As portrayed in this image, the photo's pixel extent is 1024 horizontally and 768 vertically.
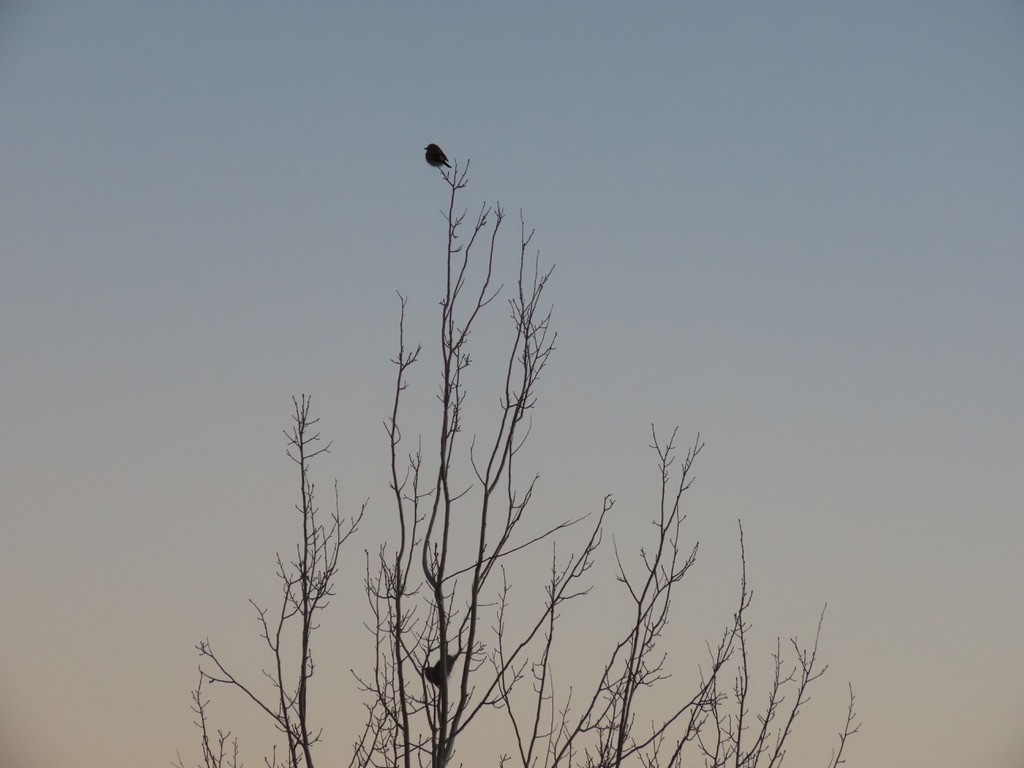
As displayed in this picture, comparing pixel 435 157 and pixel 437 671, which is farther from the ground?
pixel 435 157

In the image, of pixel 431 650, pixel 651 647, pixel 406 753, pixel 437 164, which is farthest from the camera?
pixel 437 164

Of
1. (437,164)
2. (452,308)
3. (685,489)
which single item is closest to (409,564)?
(452,308)

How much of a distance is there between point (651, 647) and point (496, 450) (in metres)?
1.26

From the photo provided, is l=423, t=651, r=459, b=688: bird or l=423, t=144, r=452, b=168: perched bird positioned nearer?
l=423, t=651, r=459, b=688: bird

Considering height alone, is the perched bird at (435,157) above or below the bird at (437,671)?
above

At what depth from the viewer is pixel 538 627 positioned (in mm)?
4699

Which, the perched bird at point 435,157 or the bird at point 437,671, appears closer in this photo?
the bird at point 437,671

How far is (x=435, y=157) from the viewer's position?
798 cm

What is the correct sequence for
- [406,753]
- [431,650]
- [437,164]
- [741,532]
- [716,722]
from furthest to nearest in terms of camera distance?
1. [437,164]
2. [716,722]
3. [741,532]
4. [431,650]
5. [406,753]

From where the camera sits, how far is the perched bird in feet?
25.8

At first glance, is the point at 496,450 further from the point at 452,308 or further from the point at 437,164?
the point at 437,164

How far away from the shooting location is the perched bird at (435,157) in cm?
787

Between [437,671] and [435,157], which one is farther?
[435,157]

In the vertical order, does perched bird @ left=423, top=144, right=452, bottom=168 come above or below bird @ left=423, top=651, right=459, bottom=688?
above
